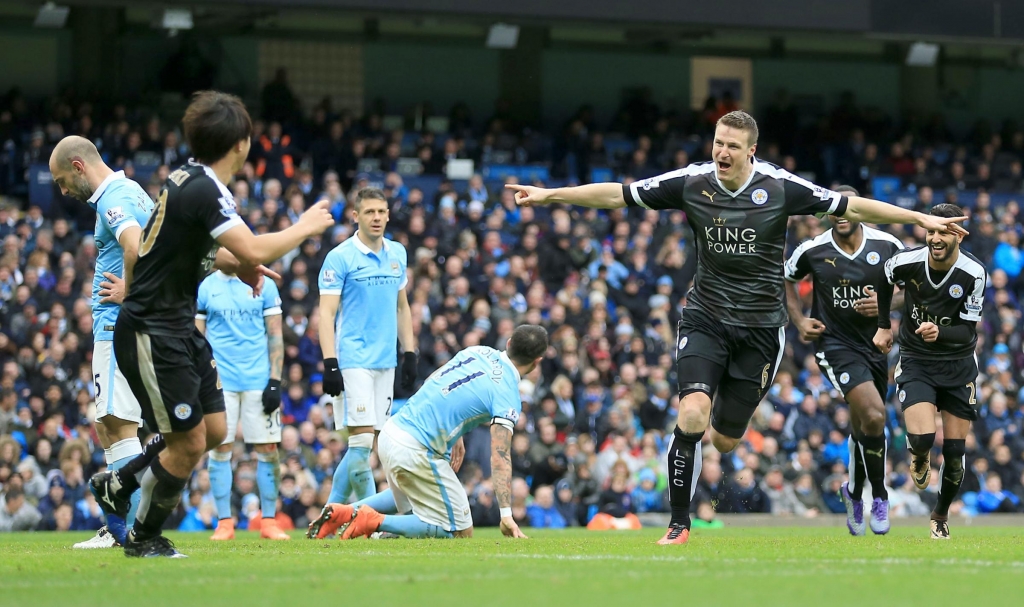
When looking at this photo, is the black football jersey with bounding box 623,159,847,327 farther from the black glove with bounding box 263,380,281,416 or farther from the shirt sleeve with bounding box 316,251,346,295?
the black glove with bounding box 263,380,281,416

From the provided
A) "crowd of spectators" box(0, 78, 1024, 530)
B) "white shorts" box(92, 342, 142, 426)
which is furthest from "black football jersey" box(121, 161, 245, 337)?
"crowd of spectators" box(0, 78, 1024, 530)

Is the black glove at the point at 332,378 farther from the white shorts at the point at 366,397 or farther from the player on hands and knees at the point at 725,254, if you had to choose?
the player on hands and knees at the point at 725,254

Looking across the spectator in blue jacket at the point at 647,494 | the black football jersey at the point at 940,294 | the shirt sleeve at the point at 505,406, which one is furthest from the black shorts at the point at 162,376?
the spectator in blue jacket at the point at 647,494

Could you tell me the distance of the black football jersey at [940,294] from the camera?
1137 centimetres

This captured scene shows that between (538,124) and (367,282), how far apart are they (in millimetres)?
18358

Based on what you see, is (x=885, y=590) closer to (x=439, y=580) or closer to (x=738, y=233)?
(x=439, y=580)

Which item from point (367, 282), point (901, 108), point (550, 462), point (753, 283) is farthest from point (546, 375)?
point (901, 108)

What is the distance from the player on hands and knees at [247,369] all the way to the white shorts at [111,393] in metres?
2.39

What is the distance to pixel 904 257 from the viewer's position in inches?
452

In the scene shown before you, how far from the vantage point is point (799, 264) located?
12.2 meters

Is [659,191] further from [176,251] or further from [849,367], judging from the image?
[176,251]

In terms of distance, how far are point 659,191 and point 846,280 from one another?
2.86 meters

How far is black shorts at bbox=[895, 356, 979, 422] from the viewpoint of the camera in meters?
11.6

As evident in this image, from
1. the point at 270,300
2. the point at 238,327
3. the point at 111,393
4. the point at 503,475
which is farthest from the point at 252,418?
the point at 503,475
